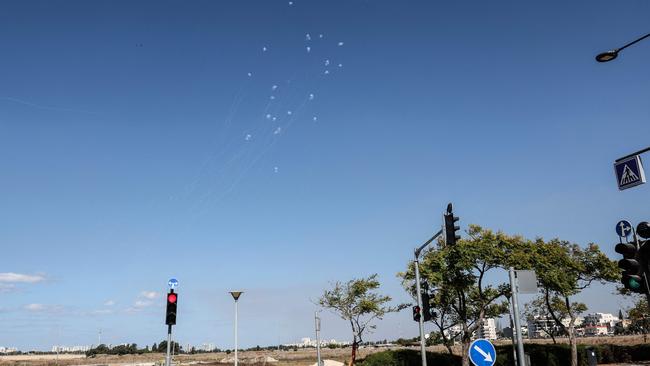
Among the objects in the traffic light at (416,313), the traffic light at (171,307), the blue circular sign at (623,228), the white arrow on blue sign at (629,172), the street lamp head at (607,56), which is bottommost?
the traffic light at (416,313)

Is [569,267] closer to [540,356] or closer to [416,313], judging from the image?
[540,356]

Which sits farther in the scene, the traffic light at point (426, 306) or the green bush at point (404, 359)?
the green bush at point (404, 359)

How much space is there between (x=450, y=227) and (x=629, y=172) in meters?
8.03

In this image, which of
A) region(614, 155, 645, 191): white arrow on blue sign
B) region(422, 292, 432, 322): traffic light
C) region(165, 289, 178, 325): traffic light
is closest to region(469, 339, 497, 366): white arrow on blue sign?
region(614, 155, 645, 191): white arrow on blue sign

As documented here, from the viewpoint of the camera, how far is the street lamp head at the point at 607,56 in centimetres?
1087

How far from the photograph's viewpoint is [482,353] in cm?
1079

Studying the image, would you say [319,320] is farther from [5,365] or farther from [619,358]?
[5,365]

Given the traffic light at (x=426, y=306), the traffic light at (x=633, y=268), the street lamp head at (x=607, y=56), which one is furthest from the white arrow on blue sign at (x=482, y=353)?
the traffic light at (x=426, y=306)

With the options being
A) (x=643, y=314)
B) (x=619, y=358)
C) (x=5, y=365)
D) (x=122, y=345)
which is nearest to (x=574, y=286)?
(x=619, y=358)

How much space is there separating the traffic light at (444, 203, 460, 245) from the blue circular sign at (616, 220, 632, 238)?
5.10 metres

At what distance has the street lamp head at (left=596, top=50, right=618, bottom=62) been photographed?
10.9 metres

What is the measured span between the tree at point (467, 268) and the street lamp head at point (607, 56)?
26.5m

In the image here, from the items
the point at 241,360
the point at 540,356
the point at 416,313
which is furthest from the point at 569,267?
the point at 241,360

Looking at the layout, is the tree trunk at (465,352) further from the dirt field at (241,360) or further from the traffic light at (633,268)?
the traffic light at (633,268)
